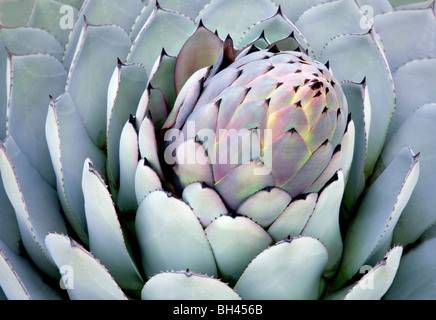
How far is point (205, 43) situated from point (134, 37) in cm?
13

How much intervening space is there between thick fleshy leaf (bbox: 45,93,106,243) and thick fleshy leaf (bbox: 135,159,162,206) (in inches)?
3.7

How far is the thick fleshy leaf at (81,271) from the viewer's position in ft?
1.96

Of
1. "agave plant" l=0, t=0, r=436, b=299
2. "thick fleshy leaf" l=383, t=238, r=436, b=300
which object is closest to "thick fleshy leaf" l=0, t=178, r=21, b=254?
"agave plant" l=0, t=0, r=436, b=299

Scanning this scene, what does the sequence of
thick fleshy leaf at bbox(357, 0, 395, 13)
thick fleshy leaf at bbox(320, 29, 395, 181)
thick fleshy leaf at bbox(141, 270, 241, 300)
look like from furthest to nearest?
thick fleshy leaf at bbox(357, 0, 395, 13), thick fleshy leaf at bbox(320, 29, 395, 181), thick fleshy leaf at bbox(141, 270, 241, 300)

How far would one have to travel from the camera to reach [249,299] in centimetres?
64

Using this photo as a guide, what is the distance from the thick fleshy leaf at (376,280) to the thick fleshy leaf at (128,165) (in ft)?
0.92

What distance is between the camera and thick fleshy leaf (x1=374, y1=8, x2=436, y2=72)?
2.76 feet

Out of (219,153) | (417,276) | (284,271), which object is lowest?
(417,276)

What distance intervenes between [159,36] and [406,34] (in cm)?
36

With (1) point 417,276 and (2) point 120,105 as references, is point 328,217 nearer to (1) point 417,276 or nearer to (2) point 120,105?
(1) point 417,276

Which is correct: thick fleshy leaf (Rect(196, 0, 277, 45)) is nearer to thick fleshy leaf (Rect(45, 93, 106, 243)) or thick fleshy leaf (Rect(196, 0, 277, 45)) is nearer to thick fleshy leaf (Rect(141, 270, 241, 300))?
thick fleshy leaf (Rect(45, 93, 106, 243))

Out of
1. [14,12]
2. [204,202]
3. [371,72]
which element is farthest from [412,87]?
[14,12]

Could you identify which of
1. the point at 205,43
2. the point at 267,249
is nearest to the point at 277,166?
the point at 267,249

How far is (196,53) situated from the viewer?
29.8 inches
